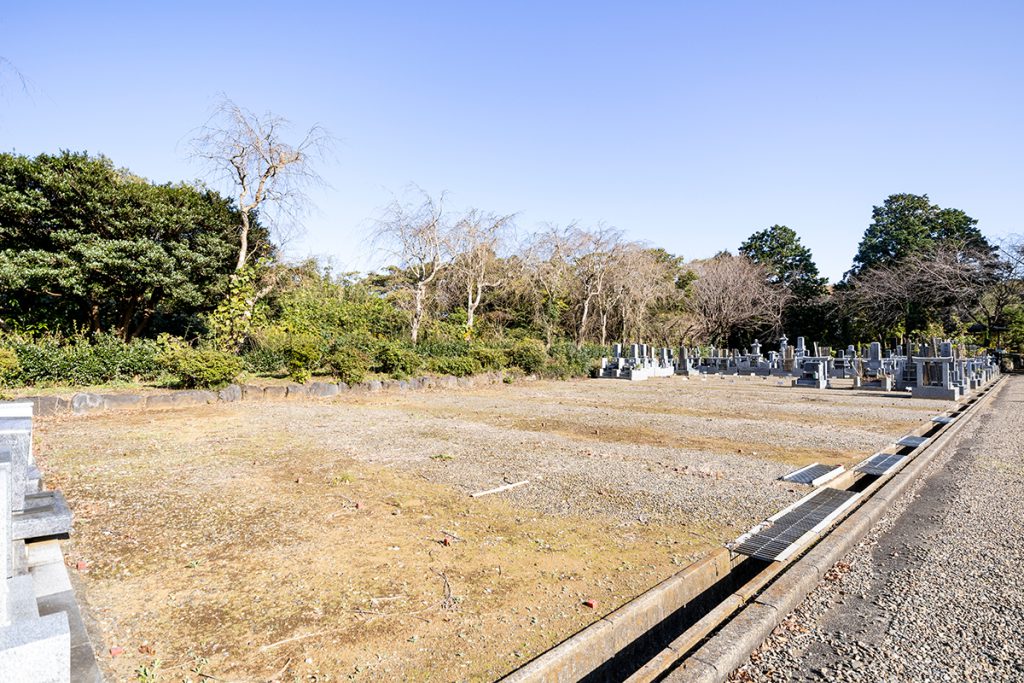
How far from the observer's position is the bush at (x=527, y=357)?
716 inches

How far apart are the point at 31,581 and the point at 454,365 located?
45.1 feet

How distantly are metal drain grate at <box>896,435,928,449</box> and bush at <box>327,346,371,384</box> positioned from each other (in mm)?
10504

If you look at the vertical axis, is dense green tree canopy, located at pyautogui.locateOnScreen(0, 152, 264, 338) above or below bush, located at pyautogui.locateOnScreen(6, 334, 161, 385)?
above

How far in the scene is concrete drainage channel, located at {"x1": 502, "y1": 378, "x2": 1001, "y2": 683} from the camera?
6.76ft

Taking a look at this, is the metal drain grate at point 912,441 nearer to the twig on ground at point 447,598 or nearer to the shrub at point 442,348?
the twig on ground at point 447,598

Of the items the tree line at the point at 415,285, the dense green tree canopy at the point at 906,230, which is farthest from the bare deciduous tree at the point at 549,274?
the dense green tree canopy at the point at 906,230

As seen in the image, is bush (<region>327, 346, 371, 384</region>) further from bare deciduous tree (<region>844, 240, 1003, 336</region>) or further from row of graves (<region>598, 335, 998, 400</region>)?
bare deciduous tree (<region>844, 240, 1003, 336</region>)

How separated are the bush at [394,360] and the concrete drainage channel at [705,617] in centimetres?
1146

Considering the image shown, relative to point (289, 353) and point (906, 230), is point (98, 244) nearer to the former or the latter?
point (289, 353)

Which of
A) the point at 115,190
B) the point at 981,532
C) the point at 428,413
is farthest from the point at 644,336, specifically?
the point at 981,532

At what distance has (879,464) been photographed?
5.45m

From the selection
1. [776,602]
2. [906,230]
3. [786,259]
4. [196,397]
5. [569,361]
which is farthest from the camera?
[786,259]

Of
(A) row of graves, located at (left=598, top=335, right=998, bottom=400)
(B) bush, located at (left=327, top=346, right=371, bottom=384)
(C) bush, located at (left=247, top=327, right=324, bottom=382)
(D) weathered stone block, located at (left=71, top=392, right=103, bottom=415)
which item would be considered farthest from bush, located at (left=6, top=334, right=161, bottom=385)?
(A) row of graves, located at (left=598, top=335, right=998, bottom=400)

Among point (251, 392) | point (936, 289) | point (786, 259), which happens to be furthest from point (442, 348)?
point (786, 259)
